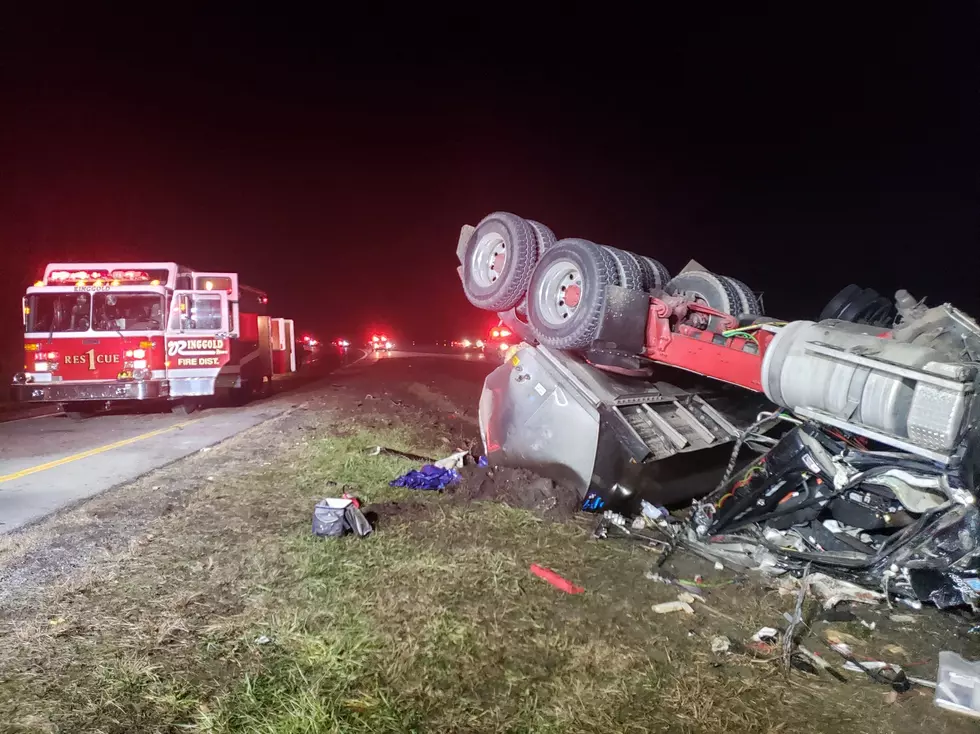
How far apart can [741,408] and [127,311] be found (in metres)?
9.91

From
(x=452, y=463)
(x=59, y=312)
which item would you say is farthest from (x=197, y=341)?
(x=452, y=463)

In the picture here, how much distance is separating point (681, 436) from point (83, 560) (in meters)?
4.46

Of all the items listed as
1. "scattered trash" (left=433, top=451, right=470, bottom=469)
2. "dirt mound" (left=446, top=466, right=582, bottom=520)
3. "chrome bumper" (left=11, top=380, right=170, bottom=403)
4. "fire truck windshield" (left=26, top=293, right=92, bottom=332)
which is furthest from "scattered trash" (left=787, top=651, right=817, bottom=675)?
"fire truck windshield" (left=26, top=293, right=92, bottom=332)

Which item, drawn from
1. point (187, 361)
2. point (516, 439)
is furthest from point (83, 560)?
point (187, 361)

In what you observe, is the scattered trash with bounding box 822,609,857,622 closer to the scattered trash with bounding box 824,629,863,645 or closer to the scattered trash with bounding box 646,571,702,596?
the scattered trash with bounding box 824,629,863,645

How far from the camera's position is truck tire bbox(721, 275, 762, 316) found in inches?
215

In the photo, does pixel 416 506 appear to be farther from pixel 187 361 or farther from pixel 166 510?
pixel 187 361

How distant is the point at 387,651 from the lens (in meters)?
2.95

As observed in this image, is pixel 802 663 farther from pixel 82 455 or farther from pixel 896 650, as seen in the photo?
pixel 82 455

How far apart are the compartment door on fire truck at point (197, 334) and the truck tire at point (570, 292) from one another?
7535mm

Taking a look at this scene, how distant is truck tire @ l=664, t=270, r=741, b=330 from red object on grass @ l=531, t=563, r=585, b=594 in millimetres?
2540

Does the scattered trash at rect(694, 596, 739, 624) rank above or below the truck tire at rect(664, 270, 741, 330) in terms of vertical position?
below

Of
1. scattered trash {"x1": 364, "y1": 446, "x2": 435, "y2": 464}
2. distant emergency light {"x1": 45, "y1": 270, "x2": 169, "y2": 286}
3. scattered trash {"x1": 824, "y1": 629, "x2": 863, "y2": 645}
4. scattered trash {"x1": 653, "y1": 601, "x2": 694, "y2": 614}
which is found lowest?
scattered trash {"x1": 824, "y1": 629, "x2": 863, "y2": 645}

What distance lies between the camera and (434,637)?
3.09 meters
